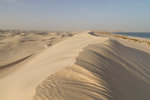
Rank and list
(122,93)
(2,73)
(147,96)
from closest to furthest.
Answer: (122,93)
(147,96)
(2,73)

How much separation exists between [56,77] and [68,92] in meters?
0.60

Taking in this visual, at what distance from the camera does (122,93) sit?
9.61 feet

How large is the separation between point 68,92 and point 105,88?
863 mm

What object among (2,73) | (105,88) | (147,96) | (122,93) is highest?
(105,88)

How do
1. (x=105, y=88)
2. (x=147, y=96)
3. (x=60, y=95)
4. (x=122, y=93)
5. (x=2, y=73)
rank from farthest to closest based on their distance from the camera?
(x=2, y=73) → (x=147, y=96) → (x=122, y=93) → (x=105, y=88) → (x=60, y=95)

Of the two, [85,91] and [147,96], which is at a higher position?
[85,91]

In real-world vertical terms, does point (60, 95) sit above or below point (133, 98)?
above

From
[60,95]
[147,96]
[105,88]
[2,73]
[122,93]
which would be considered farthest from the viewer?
[2,73]

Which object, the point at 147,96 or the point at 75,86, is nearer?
the point at 75,86

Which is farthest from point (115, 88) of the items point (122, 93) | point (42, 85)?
point (42, 85)

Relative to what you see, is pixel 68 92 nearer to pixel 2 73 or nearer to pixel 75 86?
pixel 75 86

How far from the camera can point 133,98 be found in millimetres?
3008

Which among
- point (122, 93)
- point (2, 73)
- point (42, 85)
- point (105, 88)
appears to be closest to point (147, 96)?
point (122, 93)

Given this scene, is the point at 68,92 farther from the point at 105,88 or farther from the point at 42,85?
the point at 105,88
